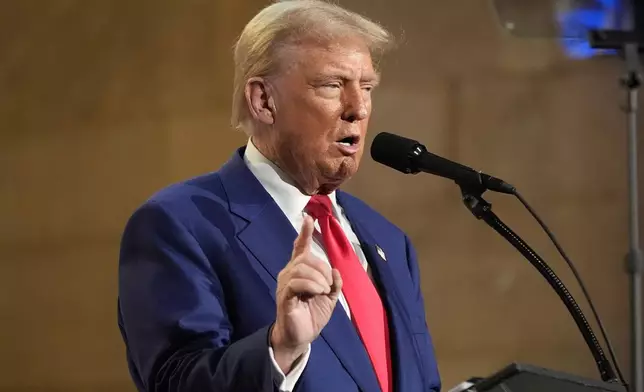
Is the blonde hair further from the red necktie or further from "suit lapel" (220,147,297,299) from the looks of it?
the red necktie

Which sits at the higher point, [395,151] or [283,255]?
[395,151]

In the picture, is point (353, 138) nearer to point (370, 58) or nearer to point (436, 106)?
point (370, 58)

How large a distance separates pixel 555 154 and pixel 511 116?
0.59 feet

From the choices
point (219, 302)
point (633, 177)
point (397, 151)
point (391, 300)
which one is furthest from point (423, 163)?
point (633, 177)

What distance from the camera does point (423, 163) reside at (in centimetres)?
148

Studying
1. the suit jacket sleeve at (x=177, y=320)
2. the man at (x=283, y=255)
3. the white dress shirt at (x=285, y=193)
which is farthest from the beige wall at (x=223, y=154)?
the suit jacket sleeve at (x=177, y=320)

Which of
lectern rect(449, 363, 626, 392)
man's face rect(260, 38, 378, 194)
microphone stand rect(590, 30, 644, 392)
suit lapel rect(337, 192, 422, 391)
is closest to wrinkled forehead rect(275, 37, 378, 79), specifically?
man's face rect(260, 38, 378, 194)

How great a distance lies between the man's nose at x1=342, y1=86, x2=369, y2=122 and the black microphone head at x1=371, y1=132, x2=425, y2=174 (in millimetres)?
77

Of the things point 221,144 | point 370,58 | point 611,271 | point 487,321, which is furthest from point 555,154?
point 370,58

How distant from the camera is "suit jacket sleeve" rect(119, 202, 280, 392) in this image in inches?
48.9

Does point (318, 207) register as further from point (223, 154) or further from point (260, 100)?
point (223, 154)

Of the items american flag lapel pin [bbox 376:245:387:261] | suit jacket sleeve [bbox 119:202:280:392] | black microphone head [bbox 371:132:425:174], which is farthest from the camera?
american flag lapel pin [bbox 376:245:387:261]

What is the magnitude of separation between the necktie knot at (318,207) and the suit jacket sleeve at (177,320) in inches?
9.0

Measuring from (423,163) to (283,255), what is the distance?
287 millimetres
